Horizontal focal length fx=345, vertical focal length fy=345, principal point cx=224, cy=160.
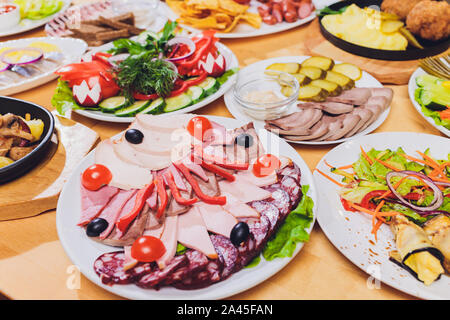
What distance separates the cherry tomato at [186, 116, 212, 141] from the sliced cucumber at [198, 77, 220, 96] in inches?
24.9

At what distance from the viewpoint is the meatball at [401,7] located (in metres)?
3.20

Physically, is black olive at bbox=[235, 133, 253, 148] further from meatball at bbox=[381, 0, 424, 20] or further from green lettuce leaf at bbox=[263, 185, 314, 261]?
meatball at bbox=[381, 0, 424, 20]

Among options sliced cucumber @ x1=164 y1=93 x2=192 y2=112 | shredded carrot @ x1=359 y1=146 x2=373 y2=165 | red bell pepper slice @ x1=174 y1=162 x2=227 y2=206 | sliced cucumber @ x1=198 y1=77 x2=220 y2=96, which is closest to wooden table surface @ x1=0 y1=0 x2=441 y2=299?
red bell pepper slice @ x1=174 y1=162 x2=227 y2=206

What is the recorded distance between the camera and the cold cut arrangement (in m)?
1.38

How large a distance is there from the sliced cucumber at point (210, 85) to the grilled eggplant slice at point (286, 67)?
55 cm

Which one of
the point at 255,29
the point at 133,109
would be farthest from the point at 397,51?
the point at 133,109

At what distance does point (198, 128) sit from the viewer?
1.92 m

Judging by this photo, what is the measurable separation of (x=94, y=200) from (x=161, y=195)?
341 mm

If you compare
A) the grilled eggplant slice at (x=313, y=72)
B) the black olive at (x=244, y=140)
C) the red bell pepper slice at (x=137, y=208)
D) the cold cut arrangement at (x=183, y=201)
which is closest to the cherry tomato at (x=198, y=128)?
the cold cut arrangement at (x=183, y=201)

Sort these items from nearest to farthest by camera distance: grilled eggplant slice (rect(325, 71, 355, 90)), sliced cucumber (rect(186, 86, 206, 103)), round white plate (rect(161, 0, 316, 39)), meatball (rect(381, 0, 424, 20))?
sliced cucumber (rect(186, 86, 206, 103))
grilled eggplant slice (rect(325, 71, 355, 90))
meatball (rect(381, 0, 424, 20))
round white plate (rect(161, 0, 316, 39))

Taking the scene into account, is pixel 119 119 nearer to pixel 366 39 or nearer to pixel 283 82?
pixel 283 82

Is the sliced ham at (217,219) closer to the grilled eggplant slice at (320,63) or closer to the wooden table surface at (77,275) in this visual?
the wooden table surface at (77,275)

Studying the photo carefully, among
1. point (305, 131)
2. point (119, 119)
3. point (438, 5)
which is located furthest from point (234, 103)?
point (438, 5)

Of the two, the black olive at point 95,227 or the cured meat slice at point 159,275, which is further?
the black olive at point 95,227
